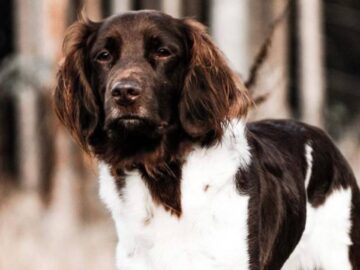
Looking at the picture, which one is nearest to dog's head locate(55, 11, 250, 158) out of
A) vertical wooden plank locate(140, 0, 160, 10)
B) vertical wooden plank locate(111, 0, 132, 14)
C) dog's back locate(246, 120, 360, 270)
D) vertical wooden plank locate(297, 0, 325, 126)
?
dog's back locate(246, 120, 360, 270)

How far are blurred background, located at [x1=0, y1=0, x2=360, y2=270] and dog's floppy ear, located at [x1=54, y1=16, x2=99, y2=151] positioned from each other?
3.74 m

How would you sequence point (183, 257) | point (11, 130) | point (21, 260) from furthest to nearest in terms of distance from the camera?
point (11, 130) < point (21, 260) < point (183, 257)

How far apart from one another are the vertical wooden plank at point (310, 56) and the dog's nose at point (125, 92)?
30.1 ft

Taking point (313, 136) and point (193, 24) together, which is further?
point (313, 136)

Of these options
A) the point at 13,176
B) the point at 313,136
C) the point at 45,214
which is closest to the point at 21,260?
the point at 45,214

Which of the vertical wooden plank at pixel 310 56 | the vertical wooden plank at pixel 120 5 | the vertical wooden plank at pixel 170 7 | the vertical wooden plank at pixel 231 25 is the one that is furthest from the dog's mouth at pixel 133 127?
the vertical wooden plank at pixel 310 56

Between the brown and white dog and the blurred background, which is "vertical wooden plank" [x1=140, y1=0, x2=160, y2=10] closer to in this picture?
the blurred background

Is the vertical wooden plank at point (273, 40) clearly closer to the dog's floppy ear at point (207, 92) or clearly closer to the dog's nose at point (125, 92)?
the dog's floppy ear at point (207, 92)

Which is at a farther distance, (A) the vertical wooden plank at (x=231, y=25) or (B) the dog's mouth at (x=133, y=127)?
(A) the vertical wooden plank at (x=231, y=25)

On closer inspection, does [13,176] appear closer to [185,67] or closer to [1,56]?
[1,56]

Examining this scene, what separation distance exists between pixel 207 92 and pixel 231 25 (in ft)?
25.7

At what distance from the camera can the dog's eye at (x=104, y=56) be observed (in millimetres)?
5602

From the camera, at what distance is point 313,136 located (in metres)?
6.38

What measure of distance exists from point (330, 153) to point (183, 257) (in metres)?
1.21
